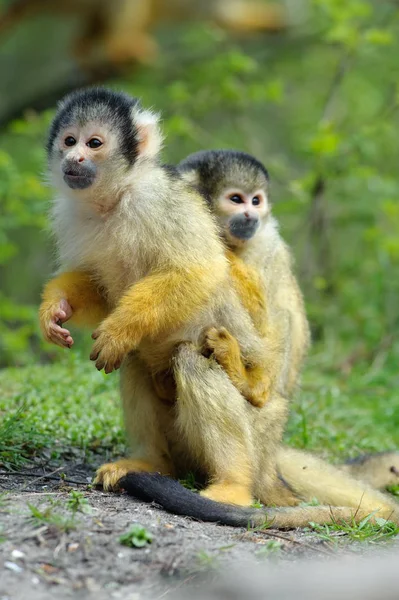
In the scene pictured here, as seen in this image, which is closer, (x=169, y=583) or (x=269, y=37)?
(x=169, y=583)

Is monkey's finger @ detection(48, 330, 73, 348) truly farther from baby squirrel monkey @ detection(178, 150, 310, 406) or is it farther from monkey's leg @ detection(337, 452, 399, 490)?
monkey's leg @ detection(337, 452, 399, 490)

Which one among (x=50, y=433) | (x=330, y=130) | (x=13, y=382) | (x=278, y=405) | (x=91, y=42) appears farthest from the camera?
(x=91, y=42)

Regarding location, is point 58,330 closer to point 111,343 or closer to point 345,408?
point 111,343

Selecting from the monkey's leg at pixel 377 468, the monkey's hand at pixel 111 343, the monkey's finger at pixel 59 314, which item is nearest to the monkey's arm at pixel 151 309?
the monkey's hand at pixel 111 343

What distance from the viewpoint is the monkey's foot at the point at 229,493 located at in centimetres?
420

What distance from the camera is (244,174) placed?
17.7 ft

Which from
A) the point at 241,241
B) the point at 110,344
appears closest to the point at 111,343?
the point at 110,344

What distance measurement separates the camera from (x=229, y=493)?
4.24 m

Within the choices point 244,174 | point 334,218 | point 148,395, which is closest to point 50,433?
point 148,395

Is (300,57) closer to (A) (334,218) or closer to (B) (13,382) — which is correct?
(A) (334,218)

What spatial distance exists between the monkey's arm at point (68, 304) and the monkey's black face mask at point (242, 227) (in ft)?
3.29

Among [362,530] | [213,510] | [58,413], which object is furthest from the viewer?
[58,413]

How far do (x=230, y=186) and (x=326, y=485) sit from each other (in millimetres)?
2032

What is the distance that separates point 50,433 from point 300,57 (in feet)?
27.5
